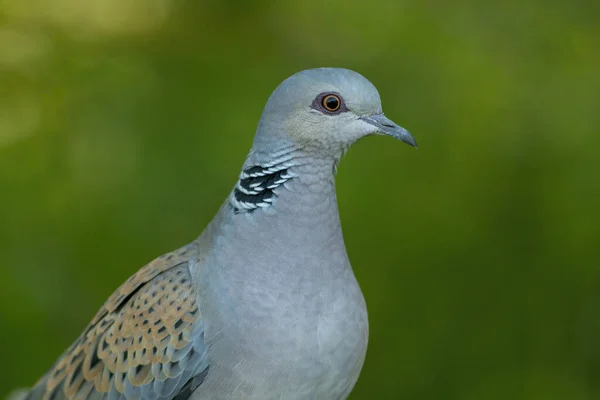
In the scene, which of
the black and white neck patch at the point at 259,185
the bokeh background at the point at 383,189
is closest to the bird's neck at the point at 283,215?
the black and white neck patch at the point at 259,185

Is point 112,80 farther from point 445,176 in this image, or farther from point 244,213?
point 244,213

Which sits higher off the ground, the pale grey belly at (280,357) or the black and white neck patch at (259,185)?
the black and white neck patch at (259,185)

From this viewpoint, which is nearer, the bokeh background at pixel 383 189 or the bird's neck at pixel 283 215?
the bird's neck at pixel 283 215

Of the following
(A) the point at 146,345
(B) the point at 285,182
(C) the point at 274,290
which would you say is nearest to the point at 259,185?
(B) the point at 285,182

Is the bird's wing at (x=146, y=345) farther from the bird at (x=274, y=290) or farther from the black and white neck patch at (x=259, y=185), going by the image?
the black and white neck patch at (x=259, y=185)

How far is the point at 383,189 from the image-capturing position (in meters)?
4.37

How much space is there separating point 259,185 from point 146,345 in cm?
56

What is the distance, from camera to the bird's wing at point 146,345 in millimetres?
2285

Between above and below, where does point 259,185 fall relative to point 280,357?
above

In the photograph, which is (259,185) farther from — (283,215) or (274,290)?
(274,290)

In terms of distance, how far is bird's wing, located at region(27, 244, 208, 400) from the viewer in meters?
2.29

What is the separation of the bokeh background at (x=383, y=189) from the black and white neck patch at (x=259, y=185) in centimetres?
→ 197

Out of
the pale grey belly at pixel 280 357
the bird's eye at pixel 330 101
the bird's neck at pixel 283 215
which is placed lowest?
the pale grey belly at pixel 280 357

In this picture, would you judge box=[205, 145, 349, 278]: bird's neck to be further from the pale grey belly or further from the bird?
the pale grey belly
